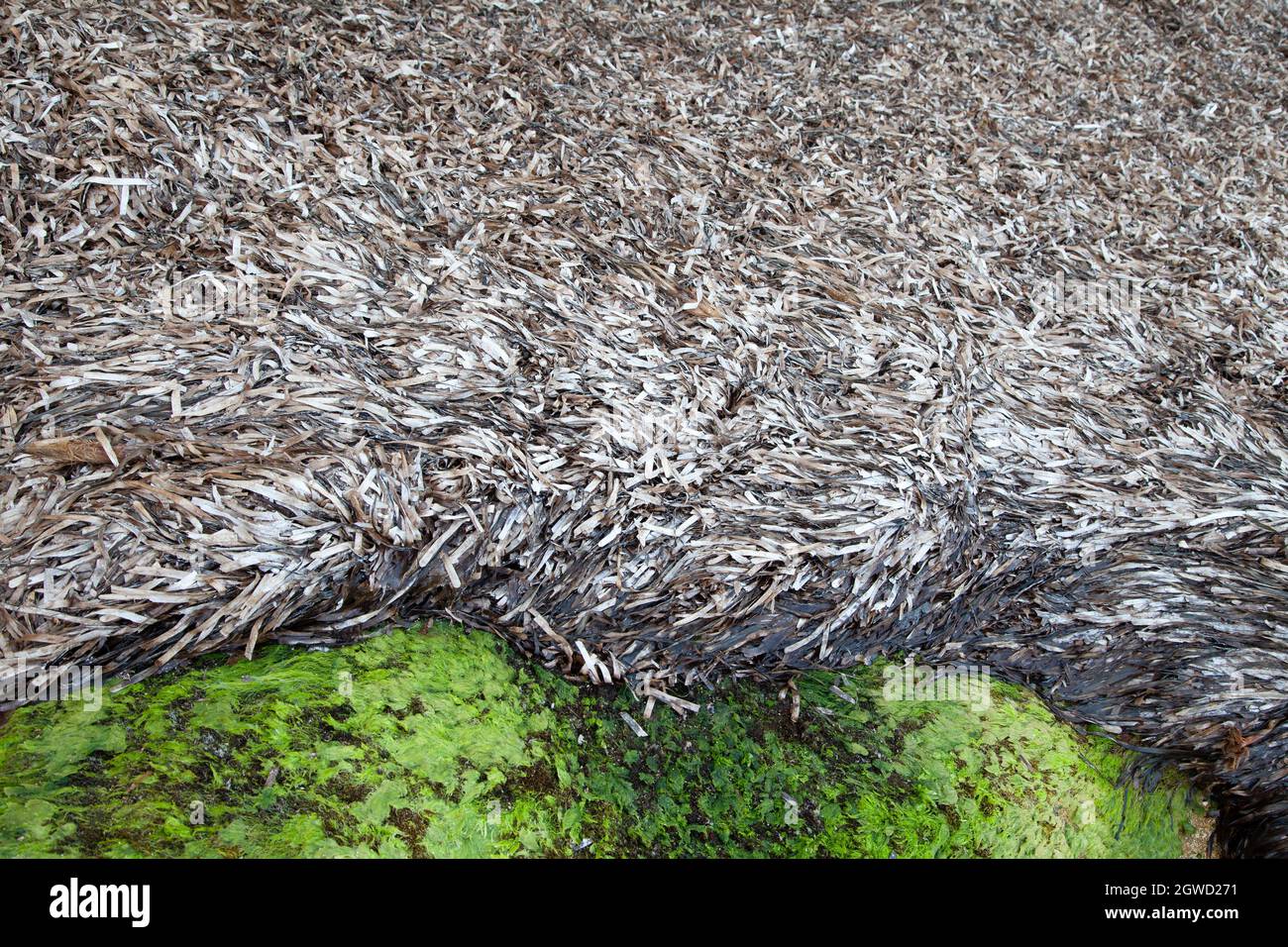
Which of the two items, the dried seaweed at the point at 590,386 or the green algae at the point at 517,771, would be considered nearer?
the green algae at the point at 517,771

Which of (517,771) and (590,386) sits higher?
(590,386)

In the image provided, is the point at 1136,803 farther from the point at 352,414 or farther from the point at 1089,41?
the point at 1089,41

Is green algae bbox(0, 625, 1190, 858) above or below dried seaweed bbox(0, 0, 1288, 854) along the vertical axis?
below

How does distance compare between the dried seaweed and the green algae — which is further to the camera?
the dried seaweed

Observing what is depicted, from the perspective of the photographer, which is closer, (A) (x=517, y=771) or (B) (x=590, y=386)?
(A) (x=517, y=771)

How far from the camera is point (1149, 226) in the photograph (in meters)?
4.68

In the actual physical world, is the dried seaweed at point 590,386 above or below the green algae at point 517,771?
above

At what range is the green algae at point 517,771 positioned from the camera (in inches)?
80.9

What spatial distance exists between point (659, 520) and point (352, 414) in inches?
42.6

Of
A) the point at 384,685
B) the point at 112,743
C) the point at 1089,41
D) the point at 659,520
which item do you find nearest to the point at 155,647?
the point at 112,743

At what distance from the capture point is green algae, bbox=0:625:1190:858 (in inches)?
80.9

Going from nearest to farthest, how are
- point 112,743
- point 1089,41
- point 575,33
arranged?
point 112,743
point 575,33
point 1089,41

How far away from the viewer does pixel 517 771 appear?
2455mm
